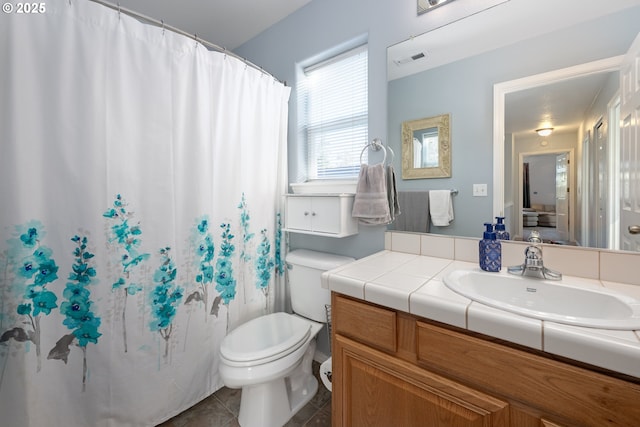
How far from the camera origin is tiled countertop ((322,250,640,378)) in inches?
20.9

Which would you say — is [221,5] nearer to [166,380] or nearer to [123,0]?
[123,0]

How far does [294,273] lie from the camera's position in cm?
162

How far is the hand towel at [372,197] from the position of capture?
A: 4.26 feet

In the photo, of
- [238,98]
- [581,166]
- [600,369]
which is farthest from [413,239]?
[238,98]

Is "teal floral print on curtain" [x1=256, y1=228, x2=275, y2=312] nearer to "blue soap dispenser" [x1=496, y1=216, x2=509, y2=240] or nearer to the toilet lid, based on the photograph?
→ the toilet lid

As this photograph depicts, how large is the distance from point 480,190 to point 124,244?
1610mm

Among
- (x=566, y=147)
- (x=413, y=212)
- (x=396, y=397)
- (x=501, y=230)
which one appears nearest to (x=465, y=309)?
(x=396, y=397)

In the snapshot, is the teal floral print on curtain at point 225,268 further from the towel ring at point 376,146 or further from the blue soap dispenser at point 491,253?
the blue soap dispenser at point 491,253

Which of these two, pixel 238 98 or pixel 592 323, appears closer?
pixel 592 323

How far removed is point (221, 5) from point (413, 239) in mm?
1892

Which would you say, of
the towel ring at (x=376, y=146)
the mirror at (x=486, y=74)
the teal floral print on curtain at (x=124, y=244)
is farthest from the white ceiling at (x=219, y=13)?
the teal floral print on curtain at (x=124, y=244)

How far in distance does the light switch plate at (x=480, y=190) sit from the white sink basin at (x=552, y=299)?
36 cm

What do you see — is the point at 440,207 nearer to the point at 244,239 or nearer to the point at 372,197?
the point at 372,197

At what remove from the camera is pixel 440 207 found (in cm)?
125
